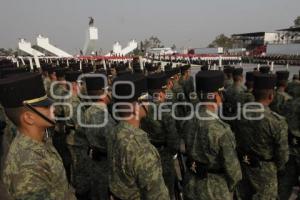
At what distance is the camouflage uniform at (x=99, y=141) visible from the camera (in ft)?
12.5

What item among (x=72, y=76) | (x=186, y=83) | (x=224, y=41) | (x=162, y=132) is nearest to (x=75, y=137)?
(x=162, y=132)

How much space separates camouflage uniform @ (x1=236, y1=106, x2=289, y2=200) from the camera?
3570 millimetres

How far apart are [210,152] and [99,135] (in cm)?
145

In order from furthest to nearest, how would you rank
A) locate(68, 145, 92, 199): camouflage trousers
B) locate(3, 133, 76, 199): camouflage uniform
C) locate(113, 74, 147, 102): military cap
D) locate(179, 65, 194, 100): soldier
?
locate(179, 65, 194, 100): soldier, locate(68, 145, 92, 199): camouflage trousers, locate(113, 74, 147, 102): military cap, locate(3, 133, 76, 199): camouflage uniform

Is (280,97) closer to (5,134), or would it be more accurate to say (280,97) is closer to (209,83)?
(209,83)

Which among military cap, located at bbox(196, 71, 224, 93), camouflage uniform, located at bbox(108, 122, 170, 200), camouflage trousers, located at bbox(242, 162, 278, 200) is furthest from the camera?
camouflage trousers, located at bbox(242, 162, 278, 200)

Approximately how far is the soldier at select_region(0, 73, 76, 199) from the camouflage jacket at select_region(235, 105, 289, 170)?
7.84 feet

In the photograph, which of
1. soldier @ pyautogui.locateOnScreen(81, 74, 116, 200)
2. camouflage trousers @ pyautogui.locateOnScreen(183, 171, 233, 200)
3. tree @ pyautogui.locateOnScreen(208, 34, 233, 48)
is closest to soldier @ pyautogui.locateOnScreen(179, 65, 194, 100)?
soldier @ pyautogui.locateOnScreen(81, 74, 116, 200)

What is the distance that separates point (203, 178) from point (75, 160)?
2386 millimetres

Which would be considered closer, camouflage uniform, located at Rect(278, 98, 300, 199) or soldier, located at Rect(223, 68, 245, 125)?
camouflage uniform, located at Rect(278, 98, 300, 199)

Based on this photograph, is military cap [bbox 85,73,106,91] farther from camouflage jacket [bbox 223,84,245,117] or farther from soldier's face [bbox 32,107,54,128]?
camouflage jacket [bbox 223,84,245,117]

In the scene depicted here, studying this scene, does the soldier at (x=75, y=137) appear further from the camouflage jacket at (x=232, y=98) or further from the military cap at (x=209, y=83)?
the camouflage jacket at (x=232, y=98)

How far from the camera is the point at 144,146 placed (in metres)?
2.43

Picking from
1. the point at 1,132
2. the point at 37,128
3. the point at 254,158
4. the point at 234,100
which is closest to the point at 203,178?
Result: the point at 254,158
